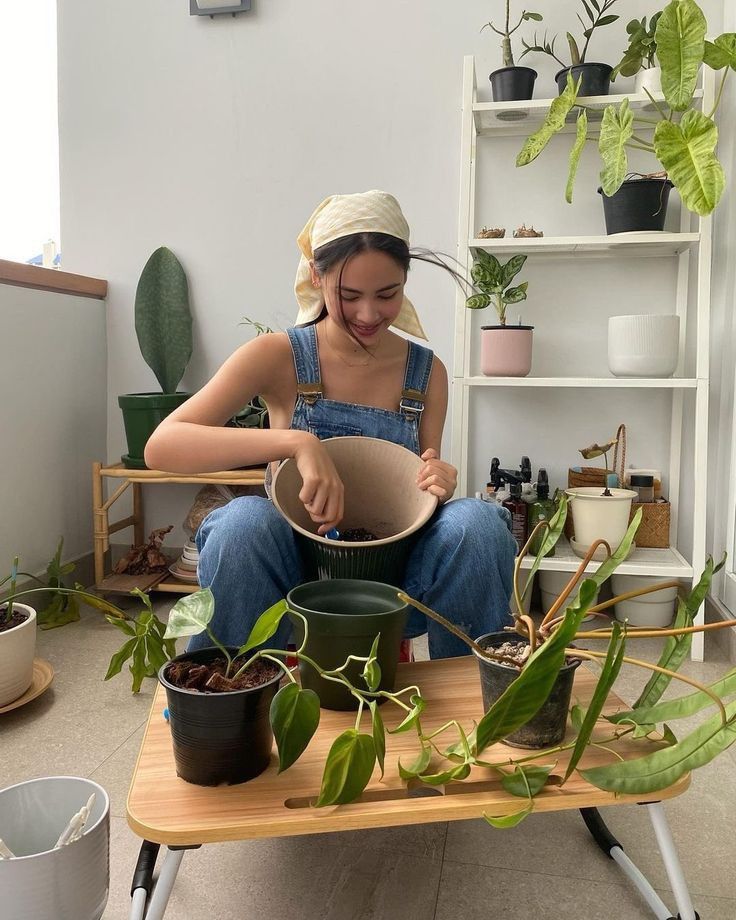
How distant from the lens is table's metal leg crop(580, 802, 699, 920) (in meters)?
0.80

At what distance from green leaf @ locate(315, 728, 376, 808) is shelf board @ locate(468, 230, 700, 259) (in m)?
1.47

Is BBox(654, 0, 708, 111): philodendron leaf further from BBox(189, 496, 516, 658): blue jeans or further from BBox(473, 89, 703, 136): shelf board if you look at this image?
BBox(189, 496, 516, 658): blue jeans

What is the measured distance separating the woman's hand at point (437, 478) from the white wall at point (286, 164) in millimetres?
1076

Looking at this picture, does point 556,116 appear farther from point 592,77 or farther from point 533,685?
point 533,685

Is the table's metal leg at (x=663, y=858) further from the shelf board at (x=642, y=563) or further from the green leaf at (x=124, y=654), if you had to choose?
the shelf board at (x=642, y=563)

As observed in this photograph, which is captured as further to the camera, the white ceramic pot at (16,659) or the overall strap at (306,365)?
the white ceramic pot at (16,659)

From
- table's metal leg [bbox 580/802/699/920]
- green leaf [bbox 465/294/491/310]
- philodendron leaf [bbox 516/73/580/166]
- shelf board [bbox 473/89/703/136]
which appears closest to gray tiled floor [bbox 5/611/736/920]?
table's metal leg [bbox 580/802/699/920]

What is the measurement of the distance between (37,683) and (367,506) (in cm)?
83

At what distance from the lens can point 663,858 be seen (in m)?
0.83

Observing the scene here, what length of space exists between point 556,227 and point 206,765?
5.70ft

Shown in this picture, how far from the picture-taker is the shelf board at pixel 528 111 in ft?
5.92

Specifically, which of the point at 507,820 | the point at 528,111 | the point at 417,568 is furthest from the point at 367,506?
the point at 528,111

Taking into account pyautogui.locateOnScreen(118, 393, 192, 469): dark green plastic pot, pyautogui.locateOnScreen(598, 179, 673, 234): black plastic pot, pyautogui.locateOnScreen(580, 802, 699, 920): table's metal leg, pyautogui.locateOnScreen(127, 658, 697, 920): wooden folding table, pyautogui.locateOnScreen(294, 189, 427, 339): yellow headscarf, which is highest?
pyautogui.locateOnScreen(598, 179, 673, 234): black plastic pot

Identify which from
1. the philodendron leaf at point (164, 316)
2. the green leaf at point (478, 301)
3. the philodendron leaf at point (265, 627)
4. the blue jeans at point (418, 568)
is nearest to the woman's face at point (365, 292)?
the blue jeans at point (418, 568)
